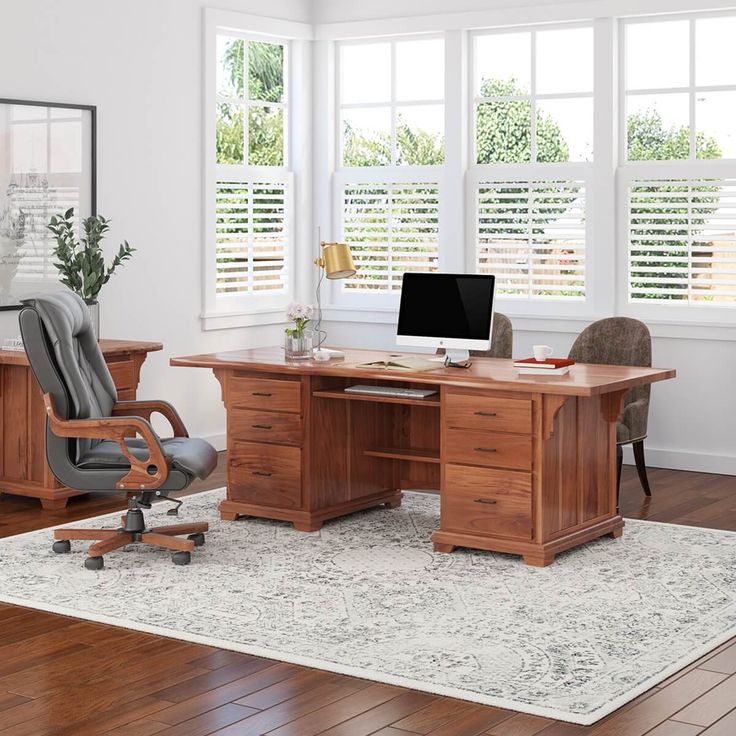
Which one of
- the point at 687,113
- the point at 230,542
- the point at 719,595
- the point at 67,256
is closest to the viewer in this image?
the point at 719,595

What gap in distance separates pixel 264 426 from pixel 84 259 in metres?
1.37

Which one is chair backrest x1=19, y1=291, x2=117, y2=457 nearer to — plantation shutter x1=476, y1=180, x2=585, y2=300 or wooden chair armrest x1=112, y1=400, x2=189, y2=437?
wooden chair armrest x1=112, y1=400, x2=189, y2=437

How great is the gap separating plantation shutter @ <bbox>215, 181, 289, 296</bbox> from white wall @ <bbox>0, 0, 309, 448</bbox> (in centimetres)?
23

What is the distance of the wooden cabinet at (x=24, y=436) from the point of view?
5.83 metres

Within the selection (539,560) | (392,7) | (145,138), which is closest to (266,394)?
(539,560)

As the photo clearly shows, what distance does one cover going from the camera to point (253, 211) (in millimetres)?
7633

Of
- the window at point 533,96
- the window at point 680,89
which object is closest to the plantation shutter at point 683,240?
the window at point 680,89

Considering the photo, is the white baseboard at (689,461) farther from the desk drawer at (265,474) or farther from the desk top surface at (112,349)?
the desk top surface at (112,349)

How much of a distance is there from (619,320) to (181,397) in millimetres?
2502

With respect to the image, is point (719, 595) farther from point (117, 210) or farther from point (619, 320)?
point (117, 210)

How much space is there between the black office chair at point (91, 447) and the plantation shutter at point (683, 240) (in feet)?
9.62

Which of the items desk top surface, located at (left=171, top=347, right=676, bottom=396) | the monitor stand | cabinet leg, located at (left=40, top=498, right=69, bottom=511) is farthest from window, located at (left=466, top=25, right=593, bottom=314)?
cabinet leg, located at (left=40, top=498, right=69, bottom=511)

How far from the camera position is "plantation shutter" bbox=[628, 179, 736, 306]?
661 centimetres

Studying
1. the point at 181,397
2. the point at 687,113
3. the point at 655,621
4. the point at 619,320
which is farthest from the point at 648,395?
the point at 181,397
